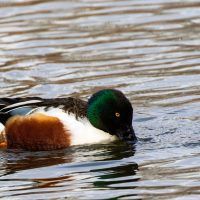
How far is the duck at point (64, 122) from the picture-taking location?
36.7 ft

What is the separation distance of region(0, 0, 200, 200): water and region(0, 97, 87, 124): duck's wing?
1.42 feet

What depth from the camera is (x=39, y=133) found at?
1121 centimetres

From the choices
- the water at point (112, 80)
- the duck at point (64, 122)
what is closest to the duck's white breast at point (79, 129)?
the duck at point (64, 122)

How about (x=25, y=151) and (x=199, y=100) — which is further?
(x=199, y=100)

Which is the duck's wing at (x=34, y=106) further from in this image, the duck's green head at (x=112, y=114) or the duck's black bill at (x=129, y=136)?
the duck's black bill at (x=129, y=136)

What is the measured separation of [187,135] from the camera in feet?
37.1

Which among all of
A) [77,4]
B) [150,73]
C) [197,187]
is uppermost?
[77,4]

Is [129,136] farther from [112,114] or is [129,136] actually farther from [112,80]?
[112,80]

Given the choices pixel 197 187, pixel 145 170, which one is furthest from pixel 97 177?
pixel 197 187

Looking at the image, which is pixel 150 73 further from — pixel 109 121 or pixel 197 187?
pixel 197 187

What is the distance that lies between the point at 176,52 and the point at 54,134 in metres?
4.11

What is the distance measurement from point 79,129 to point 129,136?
1.77 ft

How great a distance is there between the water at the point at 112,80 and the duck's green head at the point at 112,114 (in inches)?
6.2

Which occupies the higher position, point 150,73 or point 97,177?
point 150,73
